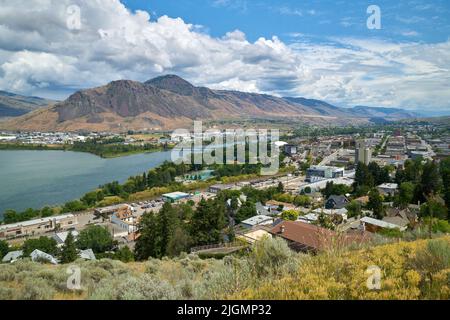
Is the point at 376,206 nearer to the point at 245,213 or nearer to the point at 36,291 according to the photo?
the point at 245,213

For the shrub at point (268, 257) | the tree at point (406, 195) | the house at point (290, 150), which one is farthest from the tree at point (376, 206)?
the house at point (290, 150)

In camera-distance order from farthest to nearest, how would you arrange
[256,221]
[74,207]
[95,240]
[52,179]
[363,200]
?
[52,179] → [74,207] → [363,200] → [256,221] → [95,240]

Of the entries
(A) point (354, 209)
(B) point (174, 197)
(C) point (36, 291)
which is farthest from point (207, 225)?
(B) point (174, 197)

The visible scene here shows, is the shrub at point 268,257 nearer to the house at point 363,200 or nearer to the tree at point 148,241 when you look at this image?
the tree at point 148,241

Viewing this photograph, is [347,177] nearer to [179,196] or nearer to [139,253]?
[179,196]
